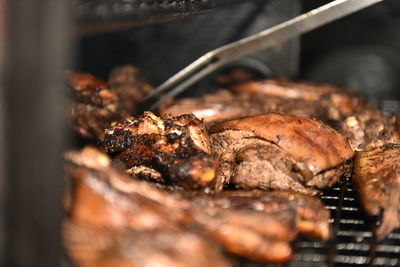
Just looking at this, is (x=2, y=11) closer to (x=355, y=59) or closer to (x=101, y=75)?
(x=101, y=75)

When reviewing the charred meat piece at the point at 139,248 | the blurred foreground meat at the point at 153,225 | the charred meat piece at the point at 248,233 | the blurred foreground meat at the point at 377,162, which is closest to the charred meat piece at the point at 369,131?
the blurred foreground meat at the point at 377,162

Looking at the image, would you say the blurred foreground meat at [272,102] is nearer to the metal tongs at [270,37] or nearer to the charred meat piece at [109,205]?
the metal tongs at [270,37]

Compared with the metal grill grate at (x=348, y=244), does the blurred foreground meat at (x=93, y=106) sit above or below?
above

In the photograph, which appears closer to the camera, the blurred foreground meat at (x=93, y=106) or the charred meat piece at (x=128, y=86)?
the blurred foreground meat at (x=93, y=106)

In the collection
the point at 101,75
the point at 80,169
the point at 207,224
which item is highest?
the point at 101,75

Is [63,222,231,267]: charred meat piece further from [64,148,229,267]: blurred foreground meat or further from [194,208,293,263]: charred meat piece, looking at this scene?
[194,208,293,263]: charred meat piece

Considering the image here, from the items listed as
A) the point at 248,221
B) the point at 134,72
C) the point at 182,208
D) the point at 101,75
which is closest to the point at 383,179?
the point at 248,221
